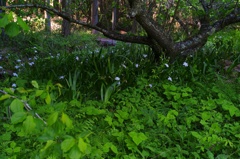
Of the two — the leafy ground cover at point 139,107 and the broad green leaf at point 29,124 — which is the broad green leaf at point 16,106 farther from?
the leafy ground cover at point 139,107

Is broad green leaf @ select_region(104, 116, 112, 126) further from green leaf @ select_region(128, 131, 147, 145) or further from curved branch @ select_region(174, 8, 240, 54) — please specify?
curved branch @ select_region(174, 8, 240, 54)

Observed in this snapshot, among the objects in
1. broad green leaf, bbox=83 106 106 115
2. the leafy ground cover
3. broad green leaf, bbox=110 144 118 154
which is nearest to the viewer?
broad green leaf, bbox=110 144 118 154

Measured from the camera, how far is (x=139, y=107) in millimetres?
3135

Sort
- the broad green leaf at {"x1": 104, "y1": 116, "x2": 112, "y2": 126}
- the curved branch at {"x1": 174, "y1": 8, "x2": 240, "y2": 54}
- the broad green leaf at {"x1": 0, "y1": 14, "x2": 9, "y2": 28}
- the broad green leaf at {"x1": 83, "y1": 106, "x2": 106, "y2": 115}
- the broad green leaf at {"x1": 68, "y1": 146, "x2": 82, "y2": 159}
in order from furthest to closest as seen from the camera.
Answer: the curved branch at {"x1": 174, "y1": 8, "x2": 240, "y2": 54} < the broad green leaf at {"x1": 83, "y1": 106, "x2": 106, "y2": 115} < the broad green leaf at {"x1": 104, "y1": 116, "x2": 112, "y2": 126} < the broad green leaf at {"x1": 0, "y1": 14, "x2": 9, "y2": 28} < the broad green leaf at {"x1": 68, "y1": 146, "x2": 82, "y2": 159}

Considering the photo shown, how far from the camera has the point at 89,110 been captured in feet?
9.66

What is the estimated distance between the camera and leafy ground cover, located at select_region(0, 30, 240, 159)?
2482mm

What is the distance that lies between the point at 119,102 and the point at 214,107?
113 cm

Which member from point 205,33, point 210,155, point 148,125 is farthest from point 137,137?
point 205,33

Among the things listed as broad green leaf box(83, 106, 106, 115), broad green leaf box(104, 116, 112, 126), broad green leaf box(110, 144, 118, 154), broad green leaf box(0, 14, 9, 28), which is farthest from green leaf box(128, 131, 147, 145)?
broad green leaf box(0, 14, 9, 28)

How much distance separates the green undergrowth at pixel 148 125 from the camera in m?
2.44

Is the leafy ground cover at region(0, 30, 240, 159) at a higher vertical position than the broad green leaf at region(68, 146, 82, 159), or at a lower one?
lower

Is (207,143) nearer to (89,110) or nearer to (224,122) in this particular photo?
(224,122)

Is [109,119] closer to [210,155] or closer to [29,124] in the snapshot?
[210,155]

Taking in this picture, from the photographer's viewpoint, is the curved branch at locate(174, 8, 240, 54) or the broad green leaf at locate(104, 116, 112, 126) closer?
the broad green leaf at locate(104, 116, 112, 126)
